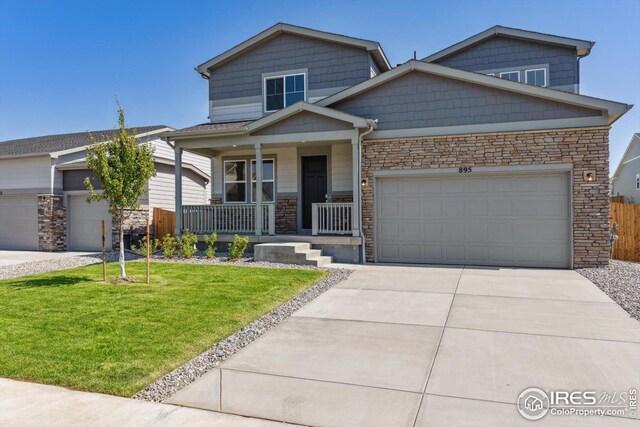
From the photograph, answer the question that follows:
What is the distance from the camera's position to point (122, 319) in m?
5.97

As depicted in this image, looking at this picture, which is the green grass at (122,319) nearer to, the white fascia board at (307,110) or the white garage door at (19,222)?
the white fascia board at (307,110)

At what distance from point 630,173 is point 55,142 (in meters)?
32.6

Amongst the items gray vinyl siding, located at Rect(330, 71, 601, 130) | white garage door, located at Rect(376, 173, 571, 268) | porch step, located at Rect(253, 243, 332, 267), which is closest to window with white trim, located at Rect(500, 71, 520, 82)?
gray vinyl siding, located at Rect(330, 71, 601, 130)

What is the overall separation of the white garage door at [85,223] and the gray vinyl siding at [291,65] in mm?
6303

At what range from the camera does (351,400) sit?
142 inches

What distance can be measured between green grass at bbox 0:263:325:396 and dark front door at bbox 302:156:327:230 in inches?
169

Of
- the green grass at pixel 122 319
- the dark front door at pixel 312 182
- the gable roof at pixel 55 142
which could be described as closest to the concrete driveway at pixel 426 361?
the green grass at pixel 122 319

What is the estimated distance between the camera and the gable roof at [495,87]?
9930 mm

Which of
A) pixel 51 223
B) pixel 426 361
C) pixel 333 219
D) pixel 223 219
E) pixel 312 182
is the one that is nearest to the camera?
pixel 426 361

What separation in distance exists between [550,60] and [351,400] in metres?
14.8

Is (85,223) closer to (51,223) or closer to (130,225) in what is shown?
(51,223)

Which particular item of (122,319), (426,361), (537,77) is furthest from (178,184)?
(537,77)

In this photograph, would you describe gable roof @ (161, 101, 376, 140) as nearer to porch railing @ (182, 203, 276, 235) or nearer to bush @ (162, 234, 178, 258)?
porch railing @ (182, 203, 276, 235)

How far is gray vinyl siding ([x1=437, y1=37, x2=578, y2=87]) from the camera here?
14148 millimetres
